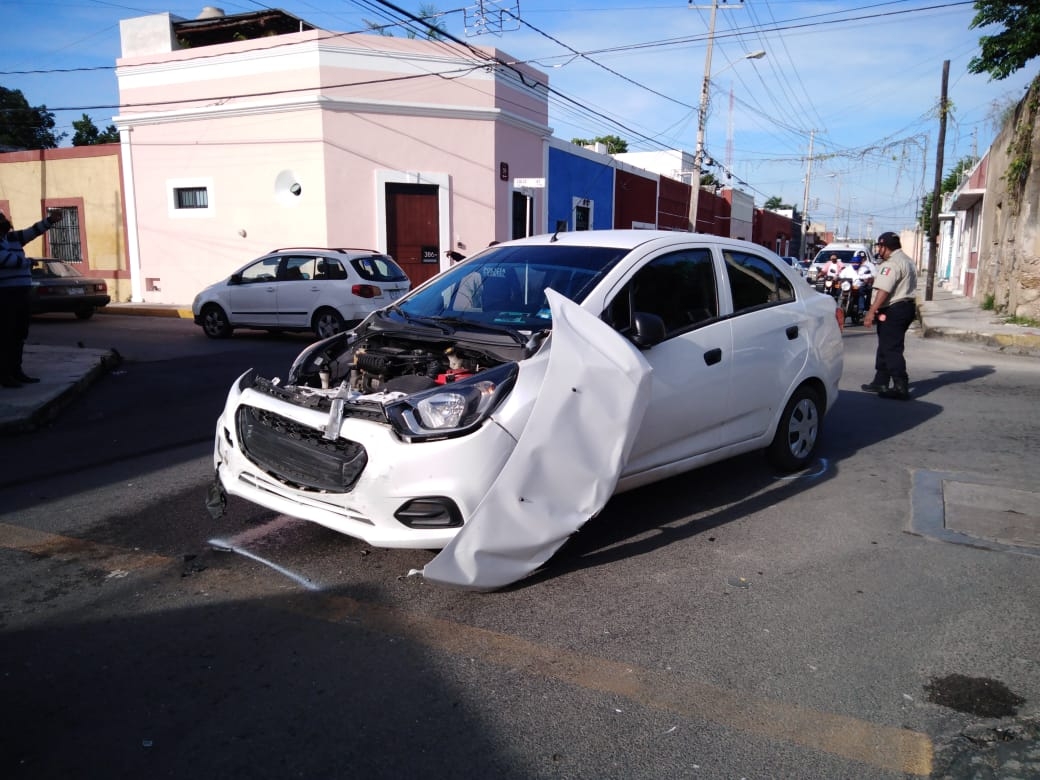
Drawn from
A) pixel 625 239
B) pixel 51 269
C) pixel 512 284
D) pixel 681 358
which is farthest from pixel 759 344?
pixel 51 269

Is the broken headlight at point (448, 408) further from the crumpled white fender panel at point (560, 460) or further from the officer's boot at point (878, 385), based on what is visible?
the officer's boot at point (878, 385)

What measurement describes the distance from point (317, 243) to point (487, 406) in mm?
16303

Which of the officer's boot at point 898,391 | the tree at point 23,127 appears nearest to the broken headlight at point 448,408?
the officer's boot at point 898,391

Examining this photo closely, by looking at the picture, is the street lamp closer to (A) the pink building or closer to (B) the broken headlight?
(A) the pink building

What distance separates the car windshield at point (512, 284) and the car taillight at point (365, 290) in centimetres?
820

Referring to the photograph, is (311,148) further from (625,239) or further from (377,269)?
(625,239)

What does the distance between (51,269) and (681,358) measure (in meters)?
16.9

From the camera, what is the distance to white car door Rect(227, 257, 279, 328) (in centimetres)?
1397

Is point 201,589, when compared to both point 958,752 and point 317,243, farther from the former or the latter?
point 317,243

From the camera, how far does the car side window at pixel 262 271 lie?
46.4 feet

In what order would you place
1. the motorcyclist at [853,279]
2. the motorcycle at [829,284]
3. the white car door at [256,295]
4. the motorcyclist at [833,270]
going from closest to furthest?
the white car door at [256,295]
the motorcyclist at [853,279]
the motorcycle at [829,284]
the motorcyclist at [833,270]

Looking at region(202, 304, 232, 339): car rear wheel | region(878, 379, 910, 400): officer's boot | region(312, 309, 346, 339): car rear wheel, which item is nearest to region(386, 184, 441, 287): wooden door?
region(202, 304, 232, 339): car rear wheel

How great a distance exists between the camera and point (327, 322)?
13.6 meters

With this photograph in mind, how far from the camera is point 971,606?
12.4ft
